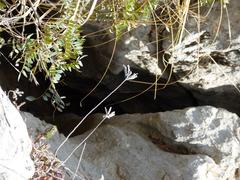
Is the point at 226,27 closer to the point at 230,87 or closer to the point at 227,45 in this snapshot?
the point at 227,45

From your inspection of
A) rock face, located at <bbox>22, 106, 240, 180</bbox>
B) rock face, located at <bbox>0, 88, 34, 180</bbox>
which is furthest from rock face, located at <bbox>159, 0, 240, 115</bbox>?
rock face, located at <bbox>0, 88, 34, 180</bbox>

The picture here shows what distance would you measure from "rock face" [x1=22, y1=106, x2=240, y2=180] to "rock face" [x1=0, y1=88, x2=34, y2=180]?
2.23 ft

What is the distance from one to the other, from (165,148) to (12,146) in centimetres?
117

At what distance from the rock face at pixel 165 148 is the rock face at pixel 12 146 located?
0.68 metres

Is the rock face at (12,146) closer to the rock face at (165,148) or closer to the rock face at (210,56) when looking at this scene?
the rock face at (165,148)

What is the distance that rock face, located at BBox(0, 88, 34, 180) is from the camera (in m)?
1.38

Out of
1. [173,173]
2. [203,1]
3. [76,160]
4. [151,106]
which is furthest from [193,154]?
[151,106]

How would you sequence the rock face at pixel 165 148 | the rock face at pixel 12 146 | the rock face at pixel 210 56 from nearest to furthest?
the rock face at pixel 12 146
the rock face at pixel 165 148
the rock face at pixel 210 56

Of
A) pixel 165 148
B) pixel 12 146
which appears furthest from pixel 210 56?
pixel 12 146

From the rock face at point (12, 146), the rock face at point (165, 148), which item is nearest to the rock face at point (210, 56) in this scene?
the rock face at point (165, 148)

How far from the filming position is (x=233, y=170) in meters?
2.38

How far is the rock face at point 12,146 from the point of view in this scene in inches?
54.1

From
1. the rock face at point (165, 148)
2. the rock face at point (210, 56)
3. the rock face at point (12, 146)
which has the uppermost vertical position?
the rock face at point (12, 146)

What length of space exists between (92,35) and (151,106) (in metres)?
0.93
